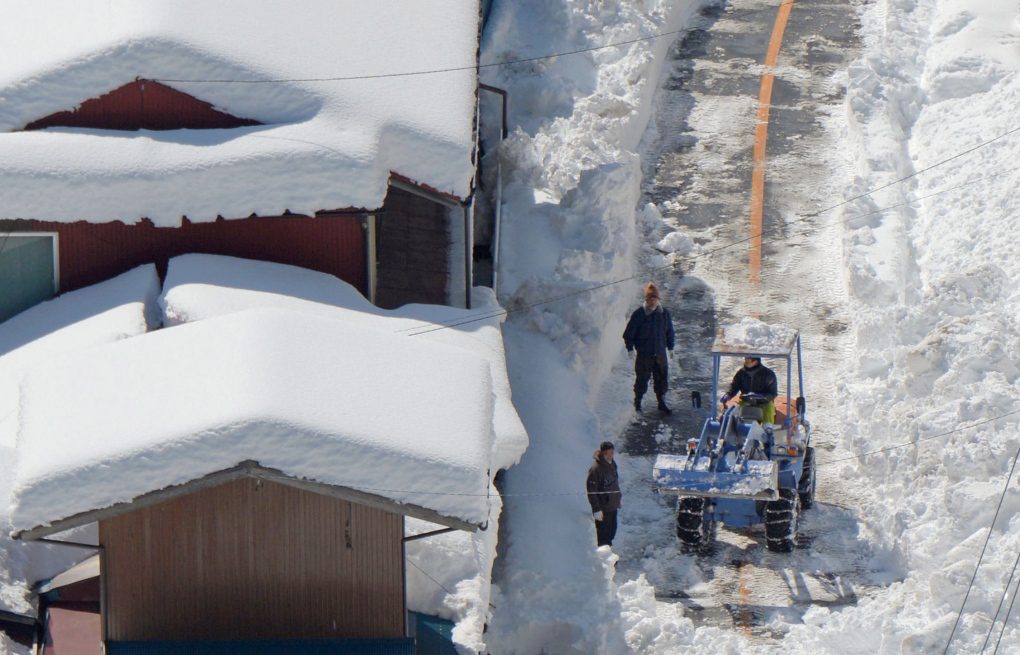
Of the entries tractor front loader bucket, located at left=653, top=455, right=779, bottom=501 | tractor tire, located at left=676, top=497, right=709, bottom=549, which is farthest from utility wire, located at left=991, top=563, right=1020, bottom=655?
tractor tire, located at left=676, top=497, right=709, bottom=549

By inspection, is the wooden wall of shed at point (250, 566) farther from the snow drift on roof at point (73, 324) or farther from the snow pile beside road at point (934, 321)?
the snow pile beside road at point (934, 321)

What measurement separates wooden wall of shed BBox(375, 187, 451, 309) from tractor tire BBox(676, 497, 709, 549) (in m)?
3.50

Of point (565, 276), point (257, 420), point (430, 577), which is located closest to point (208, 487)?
point (257, 420)

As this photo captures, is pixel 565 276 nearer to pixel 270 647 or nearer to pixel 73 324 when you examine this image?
pixel 73 324

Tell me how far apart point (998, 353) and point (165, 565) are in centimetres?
944

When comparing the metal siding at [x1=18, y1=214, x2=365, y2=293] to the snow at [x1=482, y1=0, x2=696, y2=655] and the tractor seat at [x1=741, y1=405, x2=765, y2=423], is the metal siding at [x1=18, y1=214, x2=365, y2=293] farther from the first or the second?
the tractor seat at [x1=741, y1=405, x2=765, y2=423]

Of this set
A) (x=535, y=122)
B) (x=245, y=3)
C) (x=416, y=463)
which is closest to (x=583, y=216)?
(x=535, y=122)

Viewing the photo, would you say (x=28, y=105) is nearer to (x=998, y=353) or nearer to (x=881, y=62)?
(x=998, y=353)

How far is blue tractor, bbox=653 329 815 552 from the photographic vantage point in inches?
663

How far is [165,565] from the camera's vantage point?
13.7 meters

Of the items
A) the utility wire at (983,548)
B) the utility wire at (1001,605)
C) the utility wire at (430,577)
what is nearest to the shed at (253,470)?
the utility wire at (430,577)

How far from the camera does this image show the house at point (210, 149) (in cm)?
1789

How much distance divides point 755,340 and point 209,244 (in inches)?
227

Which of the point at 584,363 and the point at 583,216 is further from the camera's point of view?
the point at 583,216
